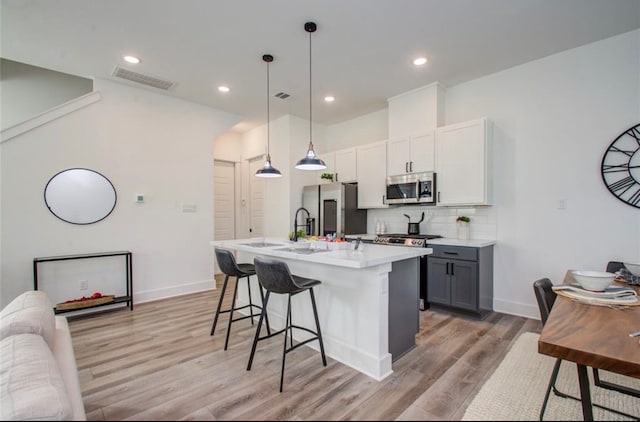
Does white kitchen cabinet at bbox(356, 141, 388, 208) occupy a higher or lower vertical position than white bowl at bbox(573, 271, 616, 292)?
higher

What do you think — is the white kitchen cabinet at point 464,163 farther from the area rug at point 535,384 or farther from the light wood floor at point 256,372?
the area rug at point 535,384

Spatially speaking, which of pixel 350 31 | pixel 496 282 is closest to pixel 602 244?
pixel 496 282

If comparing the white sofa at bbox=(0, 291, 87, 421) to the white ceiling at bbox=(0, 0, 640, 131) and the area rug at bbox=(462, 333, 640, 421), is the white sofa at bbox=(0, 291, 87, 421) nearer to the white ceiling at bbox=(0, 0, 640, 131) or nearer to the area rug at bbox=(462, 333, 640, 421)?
the area rug at bbox=(462, 333, 640, 421)

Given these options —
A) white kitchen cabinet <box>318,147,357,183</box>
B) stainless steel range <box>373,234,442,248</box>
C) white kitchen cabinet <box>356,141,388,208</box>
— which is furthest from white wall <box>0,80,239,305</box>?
stainless steel range <box>373,234,442,248</box>

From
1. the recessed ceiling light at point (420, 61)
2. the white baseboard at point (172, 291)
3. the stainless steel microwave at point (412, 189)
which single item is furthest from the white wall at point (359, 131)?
the white baseboard at point (172, 291)

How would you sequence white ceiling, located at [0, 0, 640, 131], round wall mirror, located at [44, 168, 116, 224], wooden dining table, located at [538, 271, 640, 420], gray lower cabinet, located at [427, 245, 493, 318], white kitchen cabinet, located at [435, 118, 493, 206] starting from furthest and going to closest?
round wall mirror, located at [44, 168, 116, 224] → white kitchen cabinet, located at [435, 118, 493, 206] → gray lower cabinet, located at [427, 245, 493, 318] → white ceiling, located at [0, 0, 640, 131] → wooden dining table, located at [538, 271, 640, 420]

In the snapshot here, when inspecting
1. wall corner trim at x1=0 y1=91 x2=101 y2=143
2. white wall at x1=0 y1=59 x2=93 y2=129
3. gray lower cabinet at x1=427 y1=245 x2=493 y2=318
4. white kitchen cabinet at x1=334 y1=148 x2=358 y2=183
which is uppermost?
white wall at x1=0 y1=59 x2=93 y2=129

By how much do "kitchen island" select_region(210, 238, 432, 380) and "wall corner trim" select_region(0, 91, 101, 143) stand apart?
2991mm

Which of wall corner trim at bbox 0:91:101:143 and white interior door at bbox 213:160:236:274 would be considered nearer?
wall corner trim at bbox 0:91:101:143

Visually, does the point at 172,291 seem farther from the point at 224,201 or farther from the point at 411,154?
the point at 411,154

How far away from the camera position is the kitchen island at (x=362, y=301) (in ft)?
6.97

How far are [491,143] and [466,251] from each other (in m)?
1.37

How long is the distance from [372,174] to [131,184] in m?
3.47

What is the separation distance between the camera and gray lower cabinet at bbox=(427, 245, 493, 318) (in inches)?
128
